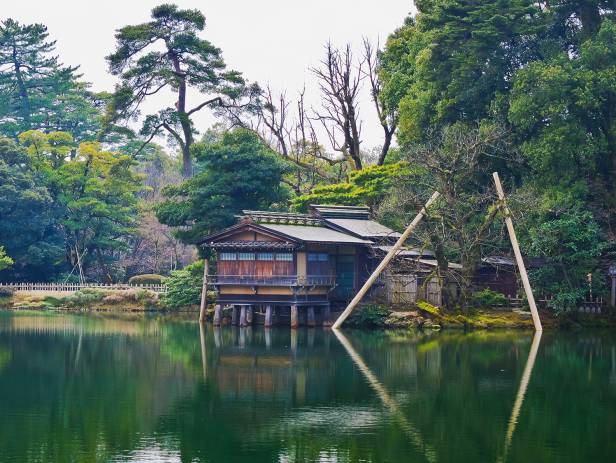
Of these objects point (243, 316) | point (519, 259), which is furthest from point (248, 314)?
point (519, 259)

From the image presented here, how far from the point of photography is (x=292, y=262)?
149 ft

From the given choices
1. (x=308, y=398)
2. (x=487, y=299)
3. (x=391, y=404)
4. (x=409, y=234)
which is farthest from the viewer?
(x=487, y=299)

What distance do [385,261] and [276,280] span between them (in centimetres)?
501

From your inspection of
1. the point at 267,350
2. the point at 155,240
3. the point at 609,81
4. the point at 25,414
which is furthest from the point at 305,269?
the point at 155,240

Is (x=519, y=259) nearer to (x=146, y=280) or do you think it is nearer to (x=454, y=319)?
(x=454, y=319)

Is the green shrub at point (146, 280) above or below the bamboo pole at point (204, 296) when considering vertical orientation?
above

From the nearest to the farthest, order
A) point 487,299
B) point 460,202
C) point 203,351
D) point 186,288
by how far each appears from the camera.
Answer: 1. point 203,351
2. point 460,202
3. point 487,299
4. point 186,288

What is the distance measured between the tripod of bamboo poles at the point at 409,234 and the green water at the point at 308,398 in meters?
1.95

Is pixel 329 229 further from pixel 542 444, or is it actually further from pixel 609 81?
pixel 542 444

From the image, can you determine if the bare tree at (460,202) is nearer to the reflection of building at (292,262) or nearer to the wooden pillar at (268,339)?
the reflection of building at (292,262)

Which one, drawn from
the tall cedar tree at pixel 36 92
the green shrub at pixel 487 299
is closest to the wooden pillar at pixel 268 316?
the green shrub at pixel 487 299

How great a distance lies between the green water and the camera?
2012 centimetres

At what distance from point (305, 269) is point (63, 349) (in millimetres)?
12438

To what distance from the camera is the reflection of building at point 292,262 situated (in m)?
45.3
